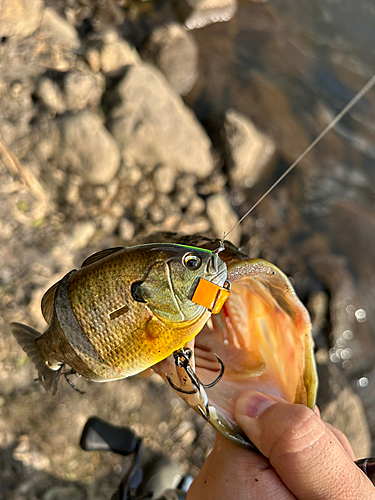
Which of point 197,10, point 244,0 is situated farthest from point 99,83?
point 244,0

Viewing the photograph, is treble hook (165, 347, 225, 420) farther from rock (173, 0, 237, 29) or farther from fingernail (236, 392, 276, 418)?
rock (173, 0, 237, 29)

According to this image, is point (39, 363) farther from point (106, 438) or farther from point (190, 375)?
point (106, 438)

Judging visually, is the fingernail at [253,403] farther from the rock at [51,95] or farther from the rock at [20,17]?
the rock at [20,17]

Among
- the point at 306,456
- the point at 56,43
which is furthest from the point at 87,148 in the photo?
the point at 306,456

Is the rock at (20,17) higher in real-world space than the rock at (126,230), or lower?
higher

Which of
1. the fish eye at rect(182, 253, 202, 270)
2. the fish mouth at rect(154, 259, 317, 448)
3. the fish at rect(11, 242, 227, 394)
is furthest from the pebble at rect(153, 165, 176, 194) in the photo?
the fish eye at rect(182, 253, 202, 270)

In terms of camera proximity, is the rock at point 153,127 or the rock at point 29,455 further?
the rock at point 153,127

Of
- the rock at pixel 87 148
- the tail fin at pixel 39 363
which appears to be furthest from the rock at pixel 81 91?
the tail fin at pixel 39 363
